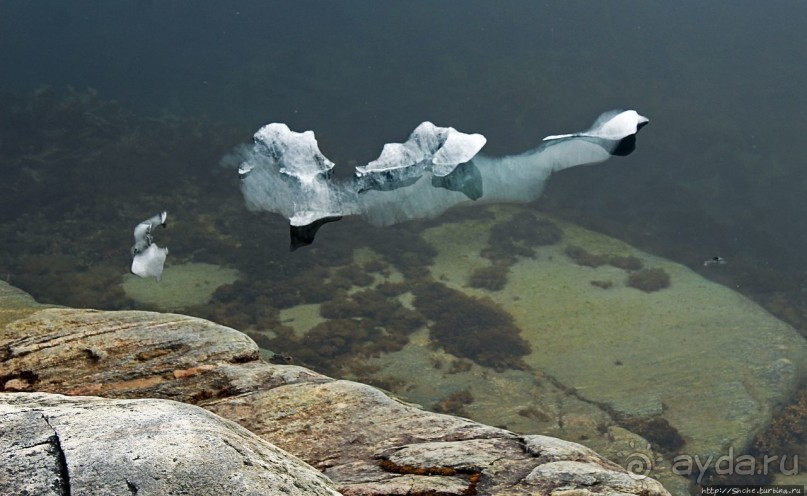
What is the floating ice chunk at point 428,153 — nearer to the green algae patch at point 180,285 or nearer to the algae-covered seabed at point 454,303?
the algae-covered seabed at point 454,303

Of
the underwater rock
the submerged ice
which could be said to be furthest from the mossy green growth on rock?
the submerged ice

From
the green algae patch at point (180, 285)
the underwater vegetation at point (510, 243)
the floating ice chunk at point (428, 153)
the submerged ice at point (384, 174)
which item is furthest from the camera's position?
the underwater vegetation at point (510, 243)

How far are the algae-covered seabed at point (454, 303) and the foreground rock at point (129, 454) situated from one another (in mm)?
8506

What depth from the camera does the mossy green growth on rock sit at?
13.2 metres

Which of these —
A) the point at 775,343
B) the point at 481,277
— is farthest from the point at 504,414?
the point at 775,343

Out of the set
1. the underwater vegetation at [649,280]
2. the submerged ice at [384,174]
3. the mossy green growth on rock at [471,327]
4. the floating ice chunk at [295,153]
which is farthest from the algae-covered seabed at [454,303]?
the floating ice chunk at [295,153]

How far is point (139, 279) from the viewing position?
48.0 ft

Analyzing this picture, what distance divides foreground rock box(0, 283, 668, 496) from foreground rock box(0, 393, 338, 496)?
124 cm

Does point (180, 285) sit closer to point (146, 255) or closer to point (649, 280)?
point (146, 255)

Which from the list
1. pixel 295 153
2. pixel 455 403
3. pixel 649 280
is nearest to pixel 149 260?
pixel 295 153

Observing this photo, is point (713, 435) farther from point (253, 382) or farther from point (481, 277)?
point (253, 382)

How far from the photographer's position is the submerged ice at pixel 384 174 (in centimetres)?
705

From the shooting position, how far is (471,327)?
1402 centimetres

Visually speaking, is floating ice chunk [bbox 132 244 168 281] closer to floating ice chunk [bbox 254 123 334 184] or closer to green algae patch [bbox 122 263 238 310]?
green algae patch [bbox 122 263 238 310]
